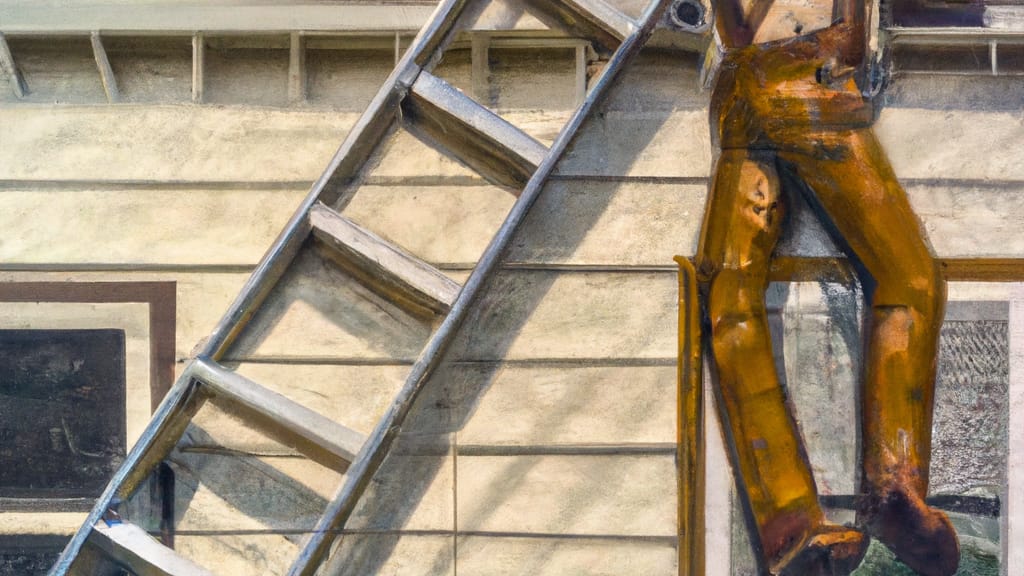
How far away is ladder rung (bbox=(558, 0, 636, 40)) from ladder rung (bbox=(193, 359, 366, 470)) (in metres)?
1.34

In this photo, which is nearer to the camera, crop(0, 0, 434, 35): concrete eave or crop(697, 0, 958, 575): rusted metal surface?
crop(697, 0, 958, 575): rusted metal surface

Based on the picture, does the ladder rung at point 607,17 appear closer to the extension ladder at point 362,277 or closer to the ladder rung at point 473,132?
the extension ladder at point 362,277

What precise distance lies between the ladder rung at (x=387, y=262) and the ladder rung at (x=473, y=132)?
364 millimetres

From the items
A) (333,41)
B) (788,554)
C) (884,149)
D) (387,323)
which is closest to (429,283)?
(387,323)

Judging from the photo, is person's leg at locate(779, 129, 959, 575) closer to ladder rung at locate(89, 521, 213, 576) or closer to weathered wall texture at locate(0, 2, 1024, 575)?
weathered wall texture at locate(0, 2, 1024, 575)

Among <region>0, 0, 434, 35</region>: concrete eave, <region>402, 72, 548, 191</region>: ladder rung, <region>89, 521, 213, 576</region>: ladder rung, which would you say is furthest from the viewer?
<region>0, 0, 434, 35</region>: concrete eave

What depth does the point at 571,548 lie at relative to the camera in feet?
7.64

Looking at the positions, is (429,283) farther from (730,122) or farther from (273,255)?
(730,122)

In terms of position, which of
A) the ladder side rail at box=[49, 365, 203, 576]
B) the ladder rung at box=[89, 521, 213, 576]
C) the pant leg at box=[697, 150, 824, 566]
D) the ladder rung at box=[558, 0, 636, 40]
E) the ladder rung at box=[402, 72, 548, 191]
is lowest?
the ladder rung at box=[89, 521, 213, 576]

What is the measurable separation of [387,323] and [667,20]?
1.23 m

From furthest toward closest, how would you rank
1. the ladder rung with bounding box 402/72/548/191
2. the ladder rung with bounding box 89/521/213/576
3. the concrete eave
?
the concrete eave, the ladder rung with bounding box 402/72/548/191, the ladder rung with bounding box 89/521/213/576

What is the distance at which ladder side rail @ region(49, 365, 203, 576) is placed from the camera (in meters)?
2.14

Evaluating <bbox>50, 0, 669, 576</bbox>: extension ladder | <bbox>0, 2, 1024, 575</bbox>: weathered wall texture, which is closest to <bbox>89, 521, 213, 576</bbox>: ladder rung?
<bbox>50, 0, 669, 576</bbox>: extension ladder

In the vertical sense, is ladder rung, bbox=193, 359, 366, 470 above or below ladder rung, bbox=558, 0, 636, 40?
below
